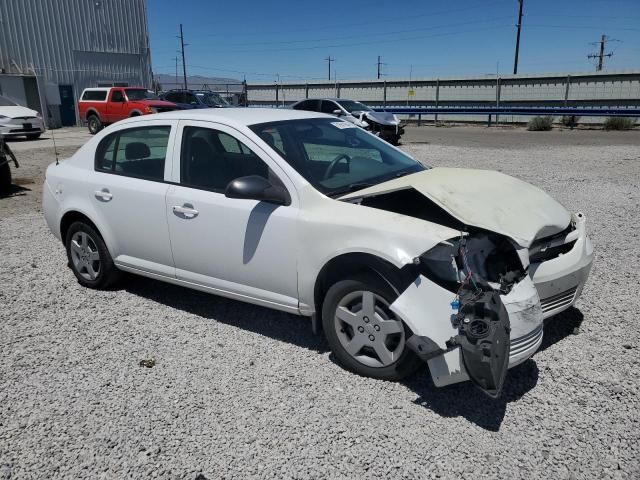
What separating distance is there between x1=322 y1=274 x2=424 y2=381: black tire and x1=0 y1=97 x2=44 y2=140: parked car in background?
2024 centimetres

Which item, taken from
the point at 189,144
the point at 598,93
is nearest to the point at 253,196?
the point at 189,144

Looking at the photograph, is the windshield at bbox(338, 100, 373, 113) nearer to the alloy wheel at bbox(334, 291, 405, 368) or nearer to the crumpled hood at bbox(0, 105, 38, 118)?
the crumpled hood at bbox(0, 105, 38, 118)

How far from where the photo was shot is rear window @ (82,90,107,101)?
927 inches

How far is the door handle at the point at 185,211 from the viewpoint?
403 cm


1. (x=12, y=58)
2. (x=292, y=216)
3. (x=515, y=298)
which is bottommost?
(x=515, y=298)

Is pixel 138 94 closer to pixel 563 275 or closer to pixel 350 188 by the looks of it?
pixel 350 188

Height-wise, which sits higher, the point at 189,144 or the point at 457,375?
the point at 189,144

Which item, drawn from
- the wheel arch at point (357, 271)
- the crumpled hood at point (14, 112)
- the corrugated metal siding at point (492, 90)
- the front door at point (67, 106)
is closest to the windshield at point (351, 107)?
the crumpled hood at point (14, 112)

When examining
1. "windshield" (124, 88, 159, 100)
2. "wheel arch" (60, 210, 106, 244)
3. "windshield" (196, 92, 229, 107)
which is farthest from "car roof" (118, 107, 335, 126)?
"windshield" (196, 92, 229, 107)

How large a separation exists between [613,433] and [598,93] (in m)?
30.4

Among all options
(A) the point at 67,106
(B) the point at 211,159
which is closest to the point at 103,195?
(B) the point at 211,159

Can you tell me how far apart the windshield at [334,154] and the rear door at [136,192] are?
3.18 feet

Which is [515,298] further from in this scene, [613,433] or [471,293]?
[613,433]

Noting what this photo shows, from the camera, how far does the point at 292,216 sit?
3.56 metres
